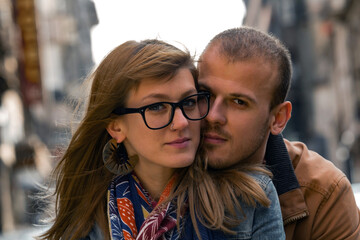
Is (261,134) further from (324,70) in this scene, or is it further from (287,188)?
(324,70)

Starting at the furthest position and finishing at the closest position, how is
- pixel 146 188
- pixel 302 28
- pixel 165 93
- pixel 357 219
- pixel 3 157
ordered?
pixel 302 28 → pixel 3 157 → pixel 357 219 → pixel 146 188 → pixel 165 93

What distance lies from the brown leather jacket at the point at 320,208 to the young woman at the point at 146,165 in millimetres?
374

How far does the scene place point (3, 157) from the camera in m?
19.7

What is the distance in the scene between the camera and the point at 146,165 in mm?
2883

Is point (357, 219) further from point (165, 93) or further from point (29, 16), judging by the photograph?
point (29, 16)

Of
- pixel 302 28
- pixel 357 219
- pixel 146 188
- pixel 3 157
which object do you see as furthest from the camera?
pixel 302 28

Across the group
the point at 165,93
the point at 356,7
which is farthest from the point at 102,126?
the point at 356,7

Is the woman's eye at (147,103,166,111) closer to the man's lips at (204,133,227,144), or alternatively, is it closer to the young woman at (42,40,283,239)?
the young woman at (42,40,283,239)

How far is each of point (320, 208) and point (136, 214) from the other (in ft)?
3.65

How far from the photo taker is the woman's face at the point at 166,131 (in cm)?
262

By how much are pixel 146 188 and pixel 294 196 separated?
86 centimetres

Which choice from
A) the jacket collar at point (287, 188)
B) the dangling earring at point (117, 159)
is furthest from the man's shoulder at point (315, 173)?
the dangling earring at point (117, 159)

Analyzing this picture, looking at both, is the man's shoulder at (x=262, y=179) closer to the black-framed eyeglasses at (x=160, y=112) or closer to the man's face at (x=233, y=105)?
the man's face at (x=233, y=105)

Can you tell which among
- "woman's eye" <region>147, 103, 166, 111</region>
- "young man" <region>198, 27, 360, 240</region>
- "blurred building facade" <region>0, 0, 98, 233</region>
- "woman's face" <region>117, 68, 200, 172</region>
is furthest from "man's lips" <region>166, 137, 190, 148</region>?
"blurred building facade" <region>0, 0, 98, 233</region>
